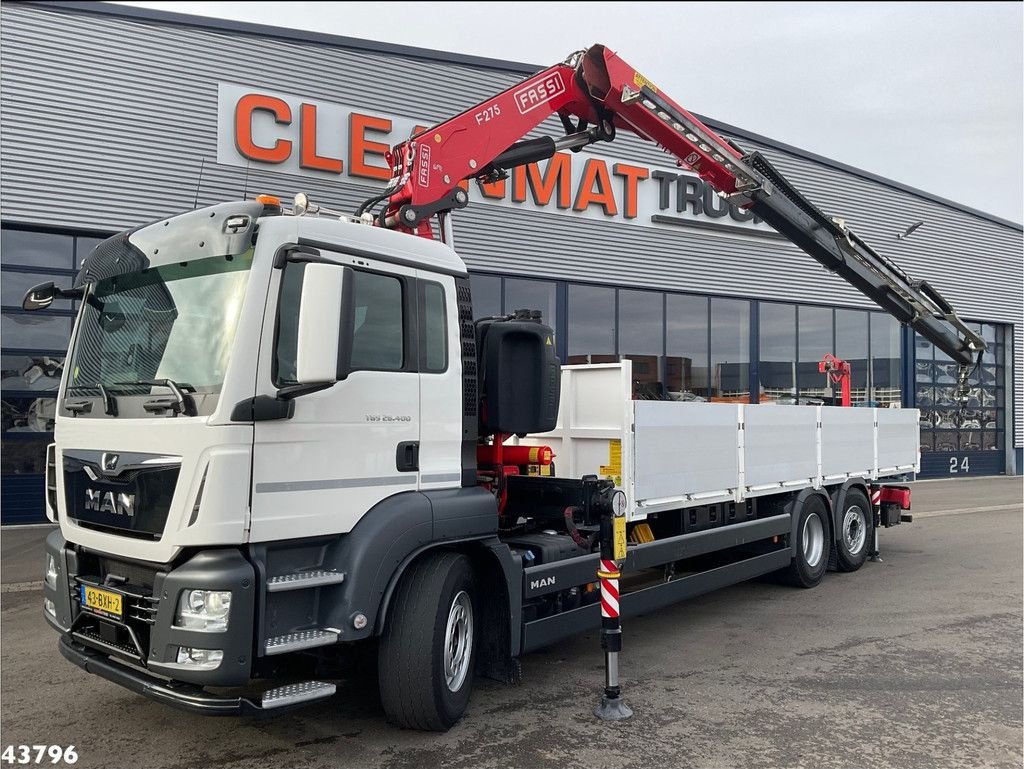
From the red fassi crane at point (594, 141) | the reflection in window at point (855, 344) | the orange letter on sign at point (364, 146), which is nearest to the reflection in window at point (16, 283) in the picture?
the orange letter on sign at point (364, 146)

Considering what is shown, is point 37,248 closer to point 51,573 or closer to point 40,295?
point 40,295

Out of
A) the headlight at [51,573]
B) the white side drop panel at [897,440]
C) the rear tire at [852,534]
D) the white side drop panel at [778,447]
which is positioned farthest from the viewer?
the white side drop panel at [897,440]

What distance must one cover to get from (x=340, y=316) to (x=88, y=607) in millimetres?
2077

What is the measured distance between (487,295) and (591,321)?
2.51 metres

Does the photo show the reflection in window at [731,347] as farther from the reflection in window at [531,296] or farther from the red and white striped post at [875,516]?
the red and white striped post at [875,516]

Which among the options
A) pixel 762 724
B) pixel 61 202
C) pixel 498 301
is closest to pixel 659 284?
pixel 498 301

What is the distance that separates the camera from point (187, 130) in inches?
495

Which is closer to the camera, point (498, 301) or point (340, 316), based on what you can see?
point (340, 316)

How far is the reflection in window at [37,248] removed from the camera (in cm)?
1183

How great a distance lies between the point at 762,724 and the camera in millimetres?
4707

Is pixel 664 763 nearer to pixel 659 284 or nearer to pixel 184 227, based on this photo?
pixel 184 227

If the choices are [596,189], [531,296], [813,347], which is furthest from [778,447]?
[813,347]

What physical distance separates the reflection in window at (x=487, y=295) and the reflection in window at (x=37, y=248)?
22.3ft

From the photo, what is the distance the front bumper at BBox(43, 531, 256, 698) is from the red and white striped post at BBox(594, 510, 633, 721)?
2.22m
